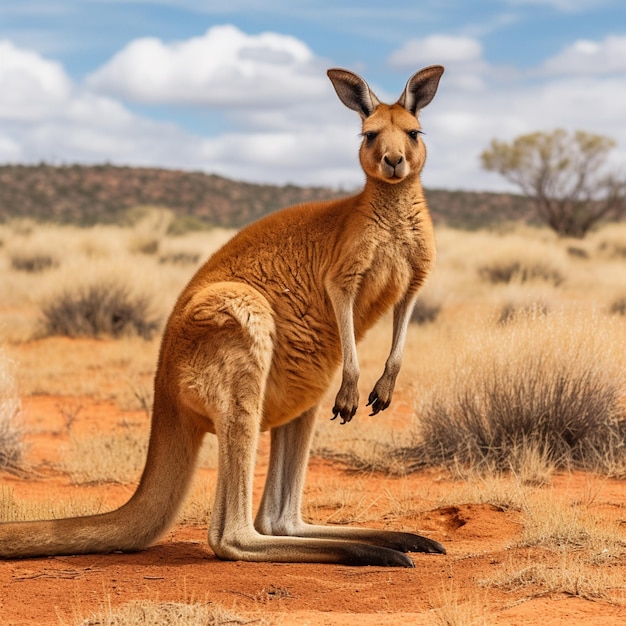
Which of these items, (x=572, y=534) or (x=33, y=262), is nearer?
(x=572, y=534)

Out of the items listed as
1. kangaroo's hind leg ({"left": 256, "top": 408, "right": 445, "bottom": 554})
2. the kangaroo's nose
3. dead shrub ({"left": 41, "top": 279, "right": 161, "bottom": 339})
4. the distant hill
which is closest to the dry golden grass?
dead shrub ({"left": 41, "top": 279, "right": 161, "bottom": 339})

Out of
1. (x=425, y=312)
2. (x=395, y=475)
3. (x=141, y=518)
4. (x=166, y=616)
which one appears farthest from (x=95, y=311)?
(x=166, y=616)

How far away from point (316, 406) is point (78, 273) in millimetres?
12893

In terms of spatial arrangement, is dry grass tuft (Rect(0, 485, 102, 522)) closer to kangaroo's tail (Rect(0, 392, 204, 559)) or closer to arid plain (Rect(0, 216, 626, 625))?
arid plain (Rect(0, 216, 626, 625))

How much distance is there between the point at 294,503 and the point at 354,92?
2.38 meters

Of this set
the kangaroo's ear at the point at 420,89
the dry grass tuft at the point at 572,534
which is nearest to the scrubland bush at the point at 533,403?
the dry grass tuft at the point at 572,534

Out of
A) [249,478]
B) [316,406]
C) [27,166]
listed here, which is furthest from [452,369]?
[27,166]

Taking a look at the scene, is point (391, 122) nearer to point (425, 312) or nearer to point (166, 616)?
point (166, 616)

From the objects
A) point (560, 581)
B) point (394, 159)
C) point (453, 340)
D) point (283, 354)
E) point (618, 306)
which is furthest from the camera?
point (618, 306)

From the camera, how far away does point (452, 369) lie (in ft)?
30.9

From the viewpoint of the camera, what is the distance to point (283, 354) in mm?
5660

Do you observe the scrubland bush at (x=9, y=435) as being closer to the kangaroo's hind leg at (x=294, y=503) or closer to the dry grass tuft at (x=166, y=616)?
the kangaroo's hind leg at (x=294, y=503)

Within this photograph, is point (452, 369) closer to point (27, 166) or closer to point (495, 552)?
point (495, 552)

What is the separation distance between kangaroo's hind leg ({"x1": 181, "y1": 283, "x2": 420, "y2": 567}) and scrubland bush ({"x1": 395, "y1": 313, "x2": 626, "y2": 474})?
360cm
